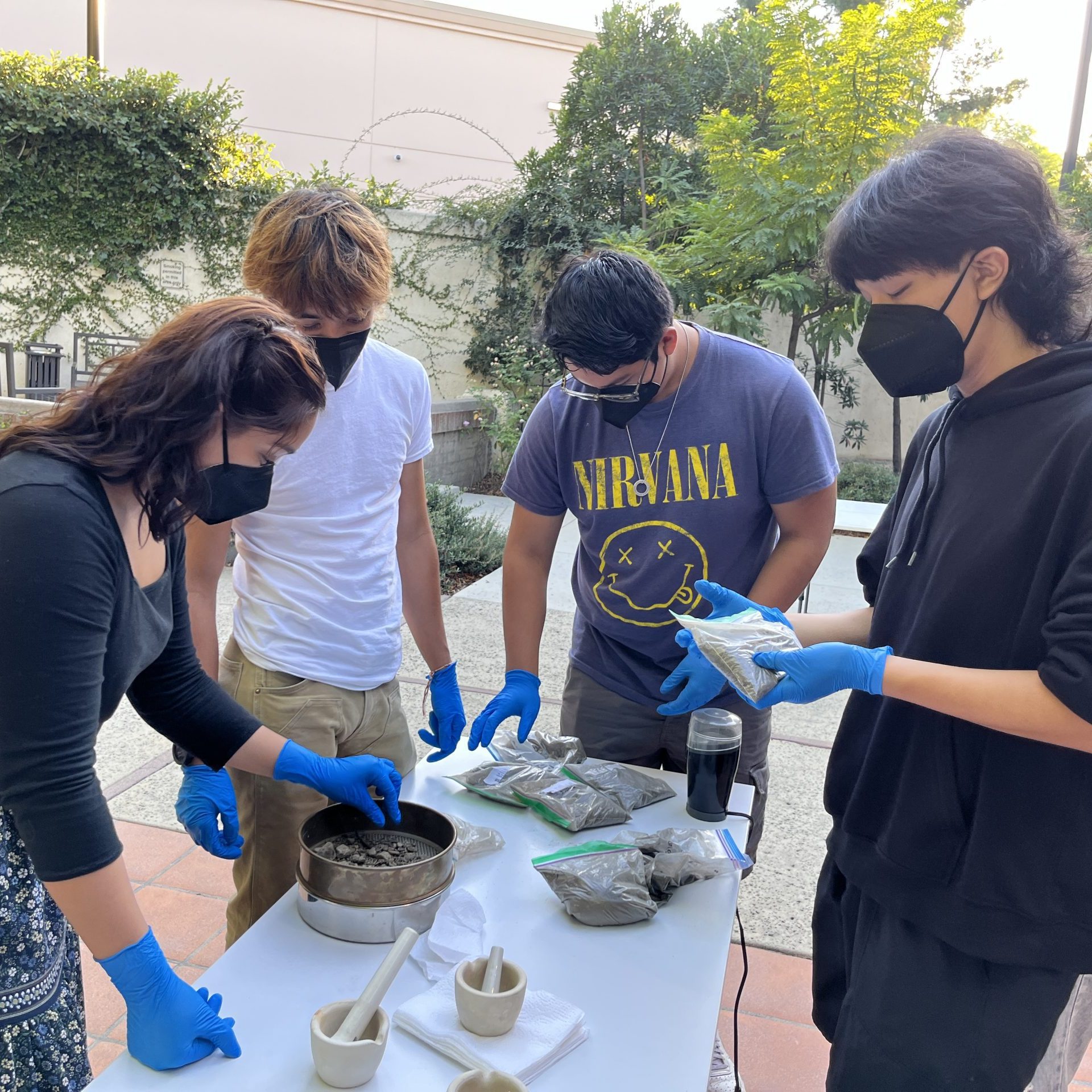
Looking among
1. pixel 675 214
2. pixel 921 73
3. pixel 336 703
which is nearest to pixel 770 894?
pixel 336 703

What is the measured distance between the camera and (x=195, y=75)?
50.2 feet

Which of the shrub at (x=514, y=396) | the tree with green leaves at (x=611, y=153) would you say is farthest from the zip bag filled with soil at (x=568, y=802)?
the tree with green leaves at (x=611, y=153)

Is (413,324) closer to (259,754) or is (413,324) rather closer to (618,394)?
(618,394)

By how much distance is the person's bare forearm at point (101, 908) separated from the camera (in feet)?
3.49

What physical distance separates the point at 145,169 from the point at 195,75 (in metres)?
7.76

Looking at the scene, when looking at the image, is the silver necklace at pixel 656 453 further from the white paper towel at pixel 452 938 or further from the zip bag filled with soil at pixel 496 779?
the white paper towel at pixel 452 938

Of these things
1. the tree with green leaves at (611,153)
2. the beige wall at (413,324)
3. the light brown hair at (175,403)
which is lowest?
the light brown hair at (175,403)

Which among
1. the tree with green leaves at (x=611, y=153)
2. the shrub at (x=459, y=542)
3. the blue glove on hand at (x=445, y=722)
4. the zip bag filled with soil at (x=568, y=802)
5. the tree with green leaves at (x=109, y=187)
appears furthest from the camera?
the tree with green leaves at (x=611, y=153)

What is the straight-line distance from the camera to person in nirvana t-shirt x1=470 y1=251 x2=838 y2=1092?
1882mm

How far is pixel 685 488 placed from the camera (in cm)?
190

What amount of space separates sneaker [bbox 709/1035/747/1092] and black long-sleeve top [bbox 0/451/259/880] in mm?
1385

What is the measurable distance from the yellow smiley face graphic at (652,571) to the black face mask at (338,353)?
660mm

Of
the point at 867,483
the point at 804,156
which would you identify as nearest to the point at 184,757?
the point at 804,156

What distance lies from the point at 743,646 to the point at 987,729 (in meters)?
0.35
